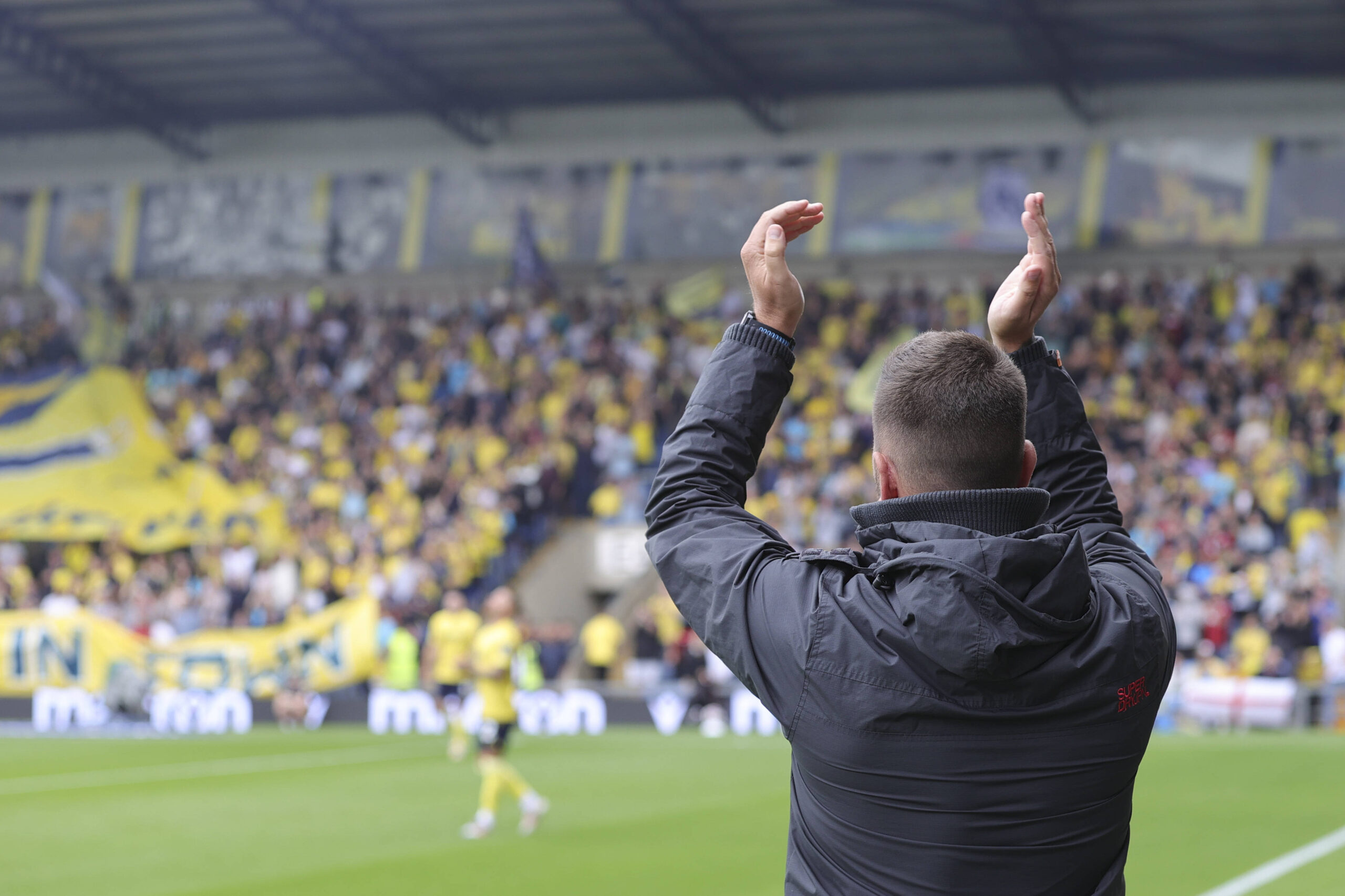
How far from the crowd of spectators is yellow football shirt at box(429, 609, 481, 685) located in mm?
5612

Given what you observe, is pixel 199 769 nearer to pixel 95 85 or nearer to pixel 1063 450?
pixel 1063 450

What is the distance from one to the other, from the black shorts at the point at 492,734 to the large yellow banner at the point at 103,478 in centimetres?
1527

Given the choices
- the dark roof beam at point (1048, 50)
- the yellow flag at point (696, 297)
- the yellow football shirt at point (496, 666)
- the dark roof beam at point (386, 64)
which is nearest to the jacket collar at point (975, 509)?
the yellow football shirt at point (496, 666)

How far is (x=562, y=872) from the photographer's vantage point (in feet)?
33.9

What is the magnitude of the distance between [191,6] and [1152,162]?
1790cm

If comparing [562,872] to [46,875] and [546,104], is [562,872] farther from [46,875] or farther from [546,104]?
[546,104]

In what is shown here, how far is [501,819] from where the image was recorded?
13.0 metres

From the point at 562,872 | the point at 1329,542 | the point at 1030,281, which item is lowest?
the point at 562,872

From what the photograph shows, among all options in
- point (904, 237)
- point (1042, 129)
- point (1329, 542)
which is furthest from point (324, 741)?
point (1042, 129)

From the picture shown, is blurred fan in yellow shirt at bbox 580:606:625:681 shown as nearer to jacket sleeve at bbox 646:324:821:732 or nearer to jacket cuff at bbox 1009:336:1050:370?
jacket cuff at bbox 1009:336:1050:370

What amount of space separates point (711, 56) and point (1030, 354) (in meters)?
26.9

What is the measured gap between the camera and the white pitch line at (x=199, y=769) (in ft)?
50.5

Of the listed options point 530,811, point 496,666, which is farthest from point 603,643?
point 530,811

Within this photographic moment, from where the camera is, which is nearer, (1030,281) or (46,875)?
(1030,281)
